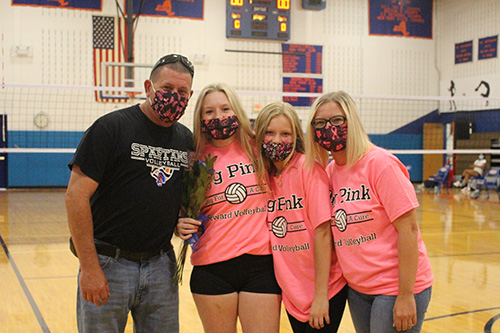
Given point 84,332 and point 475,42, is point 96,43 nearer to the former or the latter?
point 475,42

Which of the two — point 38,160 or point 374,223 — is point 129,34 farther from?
point 374,223

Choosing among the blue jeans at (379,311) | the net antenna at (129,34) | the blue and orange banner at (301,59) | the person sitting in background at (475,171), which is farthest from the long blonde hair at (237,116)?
the blue and orange banner at (301,59)

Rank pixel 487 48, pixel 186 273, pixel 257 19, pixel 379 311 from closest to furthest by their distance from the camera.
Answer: pixel 379 311
pixel 186 273
pixel 257 19
pixel 487 48

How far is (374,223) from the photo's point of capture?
2.35 m

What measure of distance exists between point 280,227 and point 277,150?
1.29 feet

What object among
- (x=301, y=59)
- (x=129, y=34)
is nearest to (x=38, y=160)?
(x=129, y=34)

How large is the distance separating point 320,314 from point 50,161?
14.0 meters

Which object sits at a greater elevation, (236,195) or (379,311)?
(236,195)

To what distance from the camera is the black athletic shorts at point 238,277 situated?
2551 millimetres

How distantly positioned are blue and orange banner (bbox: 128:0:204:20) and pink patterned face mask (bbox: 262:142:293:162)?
1404cm

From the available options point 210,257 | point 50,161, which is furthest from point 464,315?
point 50,161

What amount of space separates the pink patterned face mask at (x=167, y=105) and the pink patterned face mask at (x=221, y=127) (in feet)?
0.86

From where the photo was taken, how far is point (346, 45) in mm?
17547

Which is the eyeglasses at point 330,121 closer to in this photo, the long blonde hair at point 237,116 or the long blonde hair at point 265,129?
the long blonde hair at point 265,129
